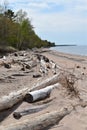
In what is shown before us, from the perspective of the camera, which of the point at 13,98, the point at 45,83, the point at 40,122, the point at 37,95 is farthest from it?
the point at 45,83

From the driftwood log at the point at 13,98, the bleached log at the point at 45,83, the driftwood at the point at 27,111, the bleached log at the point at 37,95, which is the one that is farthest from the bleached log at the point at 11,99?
the bleached log at the point at 45,83

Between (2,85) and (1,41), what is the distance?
145 ft

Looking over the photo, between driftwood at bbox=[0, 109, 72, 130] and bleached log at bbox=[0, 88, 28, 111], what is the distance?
1.06 m

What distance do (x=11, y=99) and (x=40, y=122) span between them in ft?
4.72

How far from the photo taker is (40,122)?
7.30 metres

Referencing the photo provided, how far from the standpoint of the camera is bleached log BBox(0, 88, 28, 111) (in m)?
8.07

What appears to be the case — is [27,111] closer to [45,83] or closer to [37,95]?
[37,95]

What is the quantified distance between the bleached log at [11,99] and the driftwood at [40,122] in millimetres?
1059

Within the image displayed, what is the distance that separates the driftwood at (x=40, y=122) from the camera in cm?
665

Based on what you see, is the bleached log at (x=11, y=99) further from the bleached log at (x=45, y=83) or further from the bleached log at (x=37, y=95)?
the bleached log at (x=45, y=83)

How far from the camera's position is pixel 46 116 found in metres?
7.69

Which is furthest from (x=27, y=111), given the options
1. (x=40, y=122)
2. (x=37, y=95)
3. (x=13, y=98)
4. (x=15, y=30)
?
(x=15, y=30)

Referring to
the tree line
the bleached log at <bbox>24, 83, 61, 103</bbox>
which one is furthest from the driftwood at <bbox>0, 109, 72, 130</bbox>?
the tree line

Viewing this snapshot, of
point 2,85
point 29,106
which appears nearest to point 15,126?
point 29,106
